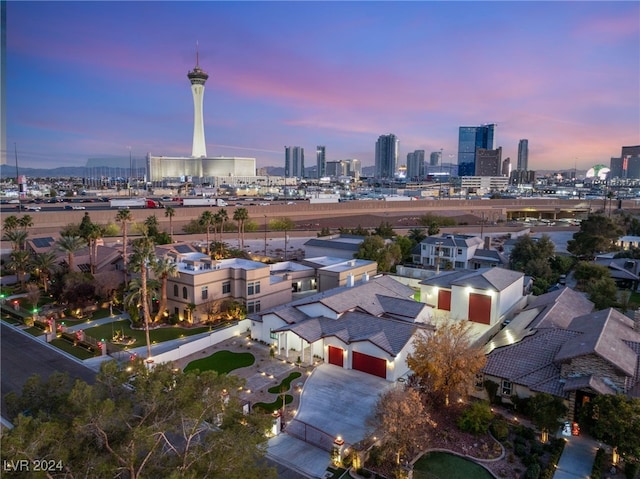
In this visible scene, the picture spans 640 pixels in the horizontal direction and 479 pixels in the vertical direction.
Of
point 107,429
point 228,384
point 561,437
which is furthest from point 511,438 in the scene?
point 107,429

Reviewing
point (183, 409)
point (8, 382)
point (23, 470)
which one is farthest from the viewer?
point (8, 382)

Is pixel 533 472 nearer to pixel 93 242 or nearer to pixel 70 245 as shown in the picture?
pixel 70 245

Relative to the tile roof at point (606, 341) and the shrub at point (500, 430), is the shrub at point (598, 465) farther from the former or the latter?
the tile roof at point (606, 341)

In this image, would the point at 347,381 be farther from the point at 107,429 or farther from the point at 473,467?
the point at 107,429

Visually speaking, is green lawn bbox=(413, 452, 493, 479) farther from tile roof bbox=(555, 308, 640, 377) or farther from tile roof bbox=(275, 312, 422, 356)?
tile roof bbox=(555, 308, 640, 377)

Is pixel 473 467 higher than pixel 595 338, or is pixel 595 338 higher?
pixel 595 338

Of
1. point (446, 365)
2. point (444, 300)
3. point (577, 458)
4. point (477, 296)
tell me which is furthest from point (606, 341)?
point (444, 300)

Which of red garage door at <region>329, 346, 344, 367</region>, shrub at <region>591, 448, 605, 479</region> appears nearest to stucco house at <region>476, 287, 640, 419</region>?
shrub at <region>591, 448, 605, 479</region>
